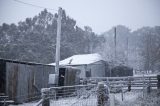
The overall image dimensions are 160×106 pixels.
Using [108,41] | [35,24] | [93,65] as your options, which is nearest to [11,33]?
[35,24]

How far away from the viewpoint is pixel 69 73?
20094mm

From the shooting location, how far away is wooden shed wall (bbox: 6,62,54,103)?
49.2 ft

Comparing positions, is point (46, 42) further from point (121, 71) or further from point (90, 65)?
point (121, 71)

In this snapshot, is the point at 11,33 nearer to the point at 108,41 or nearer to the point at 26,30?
the point at 26,30

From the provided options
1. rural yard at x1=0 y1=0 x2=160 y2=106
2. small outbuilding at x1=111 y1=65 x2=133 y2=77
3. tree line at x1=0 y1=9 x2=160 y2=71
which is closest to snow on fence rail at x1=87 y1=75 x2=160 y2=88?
rural yard at x1=0 y1=0 x2=160 y2=106

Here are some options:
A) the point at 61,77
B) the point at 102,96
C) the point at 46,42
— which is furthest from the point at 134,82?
the point at 46,42

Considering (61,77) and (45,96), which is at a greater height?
(61,77)

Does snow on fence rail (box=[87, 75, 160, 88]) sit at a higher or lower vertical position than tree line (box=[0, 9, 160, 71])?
lower

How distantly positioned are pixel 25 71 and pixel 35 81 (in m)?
1.69

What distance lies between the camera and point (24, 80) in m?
16.5

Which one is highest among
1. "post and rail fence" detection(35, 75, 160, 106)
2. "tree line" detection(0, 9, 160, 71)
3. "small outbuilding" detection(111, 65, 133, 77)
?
"tree line" detection(0, 9, 160, 71)

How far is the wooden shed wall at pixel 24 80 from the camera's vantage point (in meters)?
15.0

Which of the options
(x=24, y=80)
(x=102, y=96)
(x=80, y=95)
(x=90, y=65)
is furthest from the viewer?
(x=90, y=65)

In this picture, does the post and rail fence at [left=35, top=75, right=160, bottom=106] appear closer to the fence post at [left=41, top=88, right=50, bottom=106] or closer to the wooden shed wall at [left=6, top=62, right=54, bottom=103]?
the fence post at [left=41, top=88, right=50, bottom=106]
